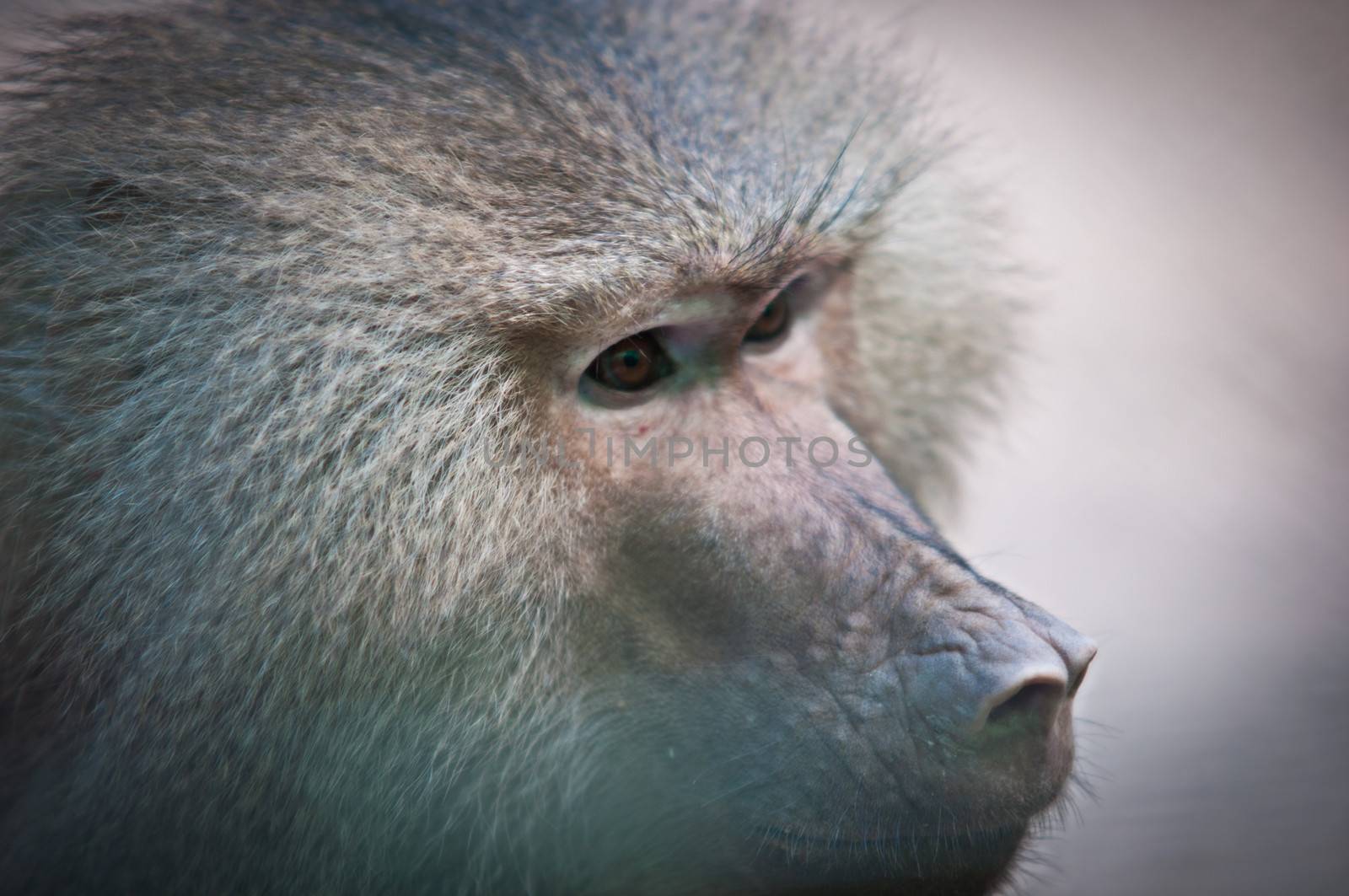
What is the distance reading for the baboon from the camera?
4.45 ft

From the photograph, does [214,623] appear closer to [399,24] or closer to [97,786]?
[97,786]

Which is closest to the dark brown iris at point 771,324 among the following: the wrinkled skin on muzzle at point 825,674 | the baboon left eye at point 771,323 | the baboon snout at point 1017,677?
the baboon left eye at point 771,323

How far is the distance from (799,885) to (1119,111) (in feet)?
13.7

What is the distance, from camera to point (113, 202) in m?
1.44

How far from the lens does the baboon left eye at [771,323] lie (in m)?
1.82

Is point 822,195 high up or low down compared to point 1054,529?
up

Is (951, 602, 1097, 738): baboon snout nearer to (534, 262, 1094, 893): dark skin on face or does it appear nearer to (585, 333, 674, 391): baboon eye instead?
(534, 262, 1094, 893): dark skin on face

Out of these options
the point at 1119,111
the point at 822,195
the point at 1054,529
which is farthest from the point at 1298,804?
the point at 1119,111

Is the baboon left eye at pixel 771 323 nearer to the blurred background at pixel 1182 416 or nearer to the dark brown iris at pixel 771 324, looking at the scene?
the dark brown iris at pixel 771 324

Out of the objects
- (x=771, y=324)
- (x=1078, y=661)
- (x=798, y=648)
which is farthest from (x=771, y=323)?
(x=1078, y=661)

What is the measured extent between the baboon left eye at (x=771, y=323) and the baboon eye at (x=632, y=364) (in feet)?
0.82

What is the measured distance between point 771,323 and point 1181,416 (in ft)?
9.07

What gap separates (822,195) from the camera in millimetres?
1653

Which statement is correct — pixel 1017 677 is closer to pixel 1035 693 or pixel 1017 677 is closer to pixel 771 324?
pixel 1035 693
